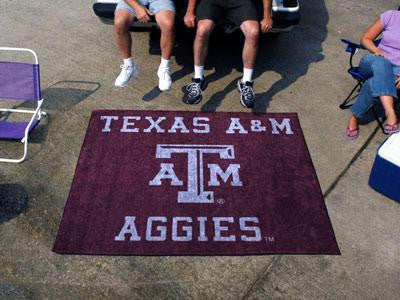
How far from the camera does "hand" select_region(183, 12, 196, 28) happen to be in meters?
3.93

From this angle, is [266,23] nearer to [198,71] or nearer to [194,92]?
[198,71]

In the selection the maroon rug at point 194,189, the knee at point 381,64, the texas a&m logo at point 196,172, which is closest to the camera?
the maroon rug at point 194,189

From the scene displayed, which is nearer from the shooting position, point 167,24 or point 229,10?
point 167,24

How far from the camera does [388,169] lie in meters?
3.21

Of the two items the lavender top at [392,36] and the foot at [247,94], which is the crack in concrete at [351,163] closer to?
the lavender top at [392,36]

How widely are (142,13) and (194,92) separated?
87 centimetres

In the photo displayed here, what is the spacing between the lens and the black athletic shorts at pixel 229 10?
12.9ft

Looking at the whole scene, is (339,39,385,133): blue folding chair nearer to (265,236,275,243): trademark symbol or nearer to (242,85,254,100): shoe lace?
(242,85,254,100): shoe lace

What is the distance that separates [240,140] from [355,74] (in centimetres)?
124

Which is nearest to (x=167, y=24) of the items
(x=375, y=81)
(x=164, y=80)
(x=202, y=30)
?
(x=202, y=30)

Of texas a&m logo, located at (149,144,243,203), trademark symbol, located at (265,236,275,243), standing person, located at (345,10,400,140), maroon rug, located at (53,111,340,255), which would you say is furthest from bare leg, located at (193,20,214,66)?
trademark symbol, located at (265,236,275,243)

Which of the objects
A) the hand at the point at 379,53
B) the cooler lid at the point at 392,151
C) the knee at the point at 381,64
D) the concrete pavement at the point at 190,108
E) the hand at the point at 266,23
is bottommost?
the concrete pavement at the point at 190,108

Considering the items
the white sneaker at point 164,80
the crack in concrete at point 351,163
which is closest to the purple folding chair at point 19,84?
the white sneaker at point 164,80

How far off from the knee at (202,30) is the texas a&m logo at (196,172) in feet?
3.49
